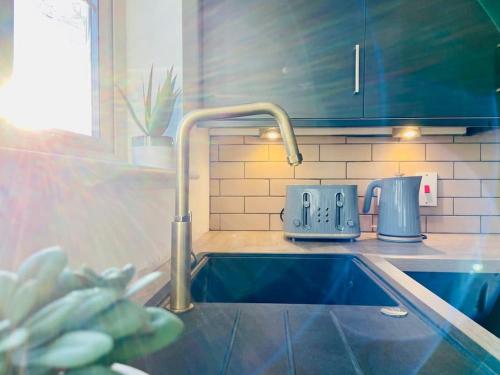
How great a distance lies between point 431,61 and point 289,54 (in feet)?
1.61

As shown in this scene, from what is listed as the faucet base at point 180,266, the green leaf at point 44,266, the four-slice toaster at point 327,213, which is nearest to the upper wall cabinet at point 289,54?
the four-slice toaster at point 327,213

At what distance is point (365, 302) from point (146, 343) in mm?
813

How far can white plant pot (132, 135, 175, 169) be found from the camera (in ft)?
2.94

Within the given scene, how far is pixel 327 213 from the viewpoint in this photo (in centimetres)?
126

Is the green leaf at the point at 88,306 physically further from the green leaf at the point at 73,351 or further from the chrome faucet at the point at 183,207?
the chrome faucet at the point at 183,207

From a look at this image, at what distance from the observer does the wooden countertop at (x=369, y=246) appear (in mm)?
1096

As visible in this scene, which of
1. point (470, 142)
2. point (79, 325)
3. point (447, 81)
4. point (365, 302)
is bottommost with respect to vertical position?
point (365, 302)

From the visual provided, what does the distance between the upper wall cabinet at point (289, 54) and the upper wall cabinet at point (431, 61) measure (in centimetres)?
8

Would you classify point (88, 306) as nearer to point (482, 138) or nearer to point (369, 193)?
point (369, 193)

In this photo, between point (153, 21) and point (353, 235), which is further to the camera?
point (353, 235)

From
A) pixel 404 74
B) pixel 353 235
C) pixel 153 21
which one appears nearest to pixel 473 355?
pixel 353 235

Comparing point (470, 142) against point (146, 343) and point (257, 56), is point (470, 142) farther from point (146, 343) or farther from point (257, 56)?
point (146, 343)

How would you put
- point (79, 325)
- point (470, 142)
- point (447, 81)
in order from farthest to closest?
point (470, 142) → point (447, 81) → point (79, 325)

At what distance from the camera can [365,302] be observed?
90 cm
